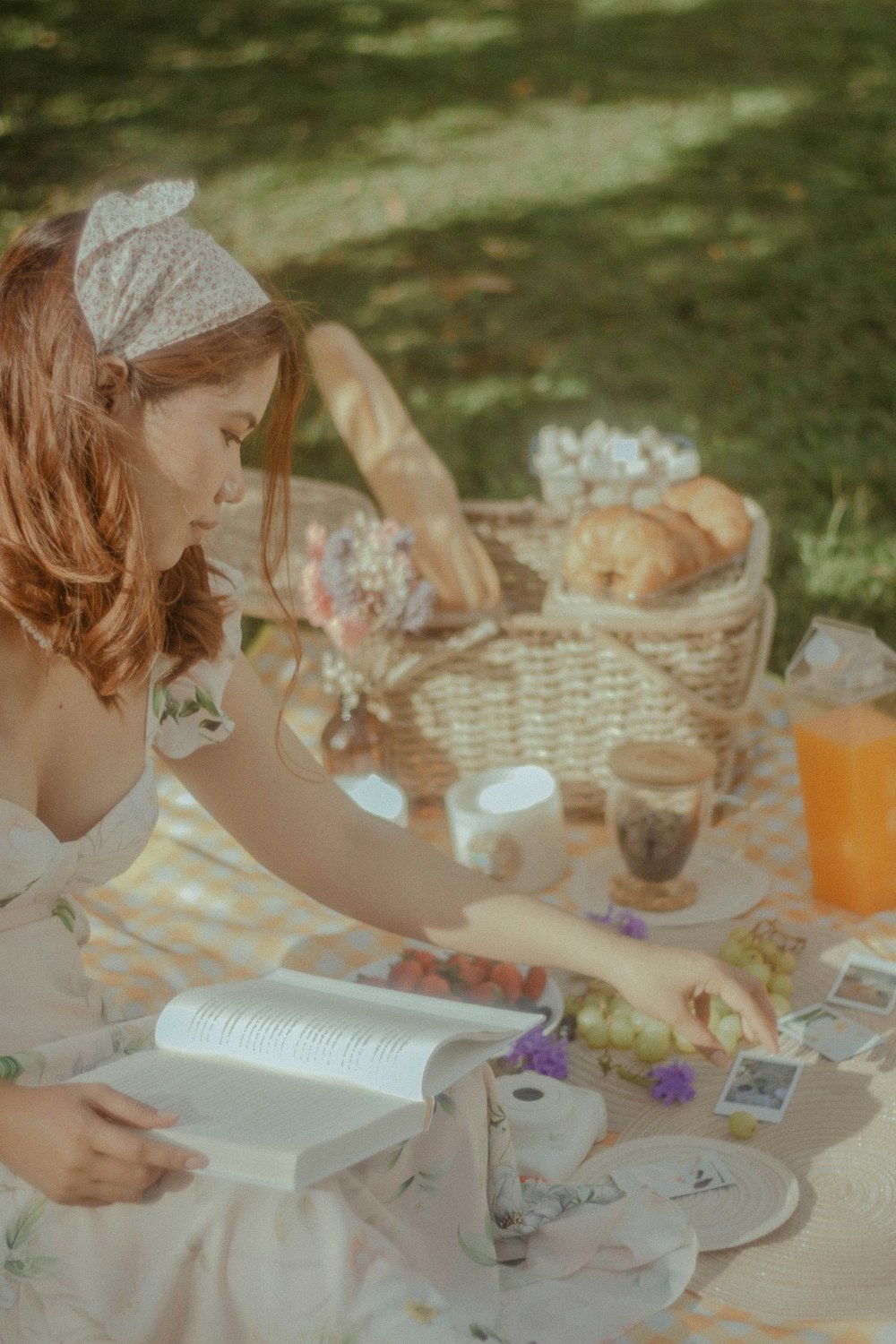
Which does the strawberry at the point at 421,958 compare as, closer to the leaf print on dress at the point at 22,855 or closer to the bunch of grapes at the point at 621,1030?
the bunch of grapes at the point at 621,1030

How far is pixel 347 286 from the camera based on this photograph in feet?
17.4

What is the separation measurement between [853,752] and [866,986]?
36 centimetres

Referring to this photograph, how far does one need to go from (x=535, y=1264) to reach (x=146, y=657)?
0.72 metres

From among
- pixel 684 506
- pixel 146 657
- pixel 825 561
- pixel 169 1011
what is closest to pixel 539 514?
pixel 684 506

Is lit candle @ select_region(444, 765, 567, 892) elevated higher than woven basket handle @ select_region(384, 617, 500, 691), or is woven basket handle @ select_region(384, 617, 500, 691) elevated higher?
woven basket handle @ select_region(384, 617, 500, 691)

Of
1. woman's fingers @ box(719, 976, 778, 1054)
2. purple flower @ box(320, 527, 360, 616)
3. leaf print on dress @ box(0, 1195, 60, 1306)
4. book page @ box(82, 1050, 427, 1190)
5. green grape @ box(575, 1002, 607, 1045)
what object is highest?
book page @ box(82, 1050, 427, 1190)

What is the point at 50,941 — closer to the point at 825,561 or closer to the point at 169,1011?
the point at 169,1011

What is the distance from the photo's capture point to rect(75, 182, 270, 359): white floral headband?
1378mm

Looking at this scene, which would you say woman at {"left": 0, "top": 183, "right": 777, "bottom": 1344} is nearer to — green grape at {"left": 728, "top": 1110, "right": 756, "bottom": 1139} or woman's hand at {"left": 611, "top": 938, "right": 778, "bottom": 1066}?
woman's hand at {"left": 611, "top": 938, "right": 778, "bottom": 1066}

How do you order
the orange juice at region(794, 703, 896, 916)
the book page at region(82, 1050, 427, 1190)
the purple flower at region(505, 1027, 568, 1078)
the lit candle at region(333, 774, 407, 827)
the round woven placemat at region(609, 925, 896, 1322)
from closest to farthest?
the book page at region(82, 1050, 427, 1190)
the round woven placemat at region(609, 925, 896, 1322)
the purple flower at region(505, 1027, 568, 1078)
the orange juice at region(794, 703, 896, 916)
the lit candle at region(333, 774, 407, 827)

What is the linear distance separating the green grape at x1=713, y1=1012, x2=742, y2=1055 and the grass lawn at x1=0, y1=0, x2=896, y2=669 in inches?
60.9

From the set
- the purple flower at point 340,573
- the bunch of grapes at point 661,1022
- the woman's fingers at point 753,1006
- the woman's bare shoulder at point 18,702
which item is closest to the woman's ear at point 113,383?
the woman's bare shoulder at point 18,702

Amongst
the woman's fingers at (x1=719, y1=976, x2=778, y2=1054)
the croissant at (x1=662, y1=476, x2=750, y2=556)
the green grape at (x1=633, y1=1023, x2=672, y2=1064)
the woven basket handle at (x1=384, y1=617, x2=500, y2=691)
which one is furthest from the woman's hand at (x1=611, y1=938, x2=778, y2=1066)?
the croissant at (x1=662, y1=476, x2=750, y2=556)

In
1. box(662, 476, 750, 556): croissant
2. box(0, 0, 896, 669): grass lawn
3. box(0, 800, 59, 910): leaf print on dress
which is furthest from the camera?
box(0, 0, 896, 669): grass lawn
